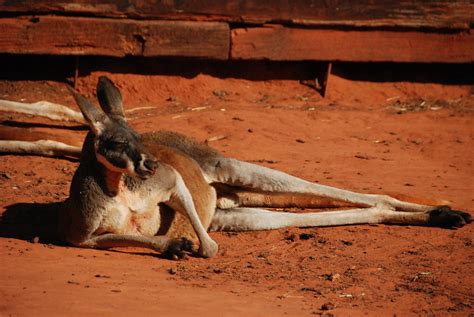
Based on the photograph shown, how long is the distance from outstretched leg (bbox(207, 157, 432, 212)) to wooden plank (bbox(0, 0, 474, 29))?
3.63 meters

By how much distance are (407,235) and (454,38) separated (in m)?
4.48

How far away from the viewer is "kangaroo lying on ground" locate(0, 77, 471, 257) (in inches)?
183

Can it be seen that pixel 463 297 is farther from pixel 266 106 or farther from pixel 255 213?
pixel 266 106

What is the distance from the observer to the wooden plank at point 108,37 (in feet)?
28.7

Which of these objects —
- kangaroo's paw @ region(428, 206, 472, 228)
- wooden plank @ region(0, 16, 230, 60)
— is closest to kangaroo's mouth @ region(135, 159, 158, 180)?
kangaroo's paw @ region(428, 206, 472, 228)

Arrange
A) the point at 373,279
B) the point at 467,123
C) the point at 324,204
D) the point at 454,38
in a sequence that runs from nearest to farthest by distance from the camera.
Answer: the point at 373,279
the point at 324,204
the point at 467,123
the point at 454,38

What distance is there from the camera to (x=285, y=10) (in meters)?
9.06

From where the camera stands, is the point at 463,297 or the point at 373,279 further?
the point at 373,279

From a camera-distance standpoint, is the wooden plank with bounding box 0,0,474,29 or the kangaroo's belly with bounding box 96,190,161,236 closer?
the kangaroo's belly with bounding box 96,190,161,236

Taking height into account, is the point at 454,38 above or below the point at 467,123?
above

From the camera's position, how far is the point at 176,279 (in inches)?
172

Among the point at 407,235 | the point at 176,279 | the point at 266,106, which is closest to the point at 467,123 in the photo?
the point at 266,106

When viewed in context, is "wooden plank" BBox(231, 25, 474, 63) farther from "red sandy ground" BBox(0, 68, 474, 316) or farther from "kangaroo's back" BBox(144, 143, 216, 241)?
"kangaroo's back" BBox(144, 143, 216, 241)

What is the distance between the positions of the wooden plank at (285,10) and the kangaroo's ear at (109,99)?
4013 millimetres
